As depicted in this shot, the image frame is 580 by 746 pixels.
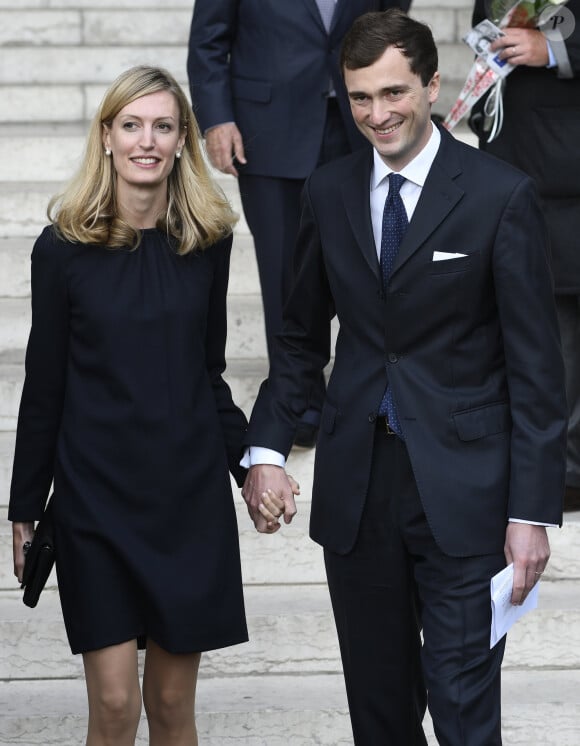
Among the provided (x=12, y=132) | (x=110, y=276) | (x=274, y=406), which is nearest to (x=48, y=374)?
(x=110, y=276)

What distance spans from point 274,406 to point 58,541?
A: 54cm

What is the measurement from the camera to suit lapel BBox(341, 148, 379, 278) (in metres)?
3.05

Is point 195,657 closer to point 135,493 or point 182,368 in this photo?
point 135,493

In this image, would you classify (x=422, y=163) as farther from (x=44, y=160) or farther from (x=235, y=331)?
(x=44, y=160)

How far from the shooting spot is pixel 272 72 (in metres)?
4.57

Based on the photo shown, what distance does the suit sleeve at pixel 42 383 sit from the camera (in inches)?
126

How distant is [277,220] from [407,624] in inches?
→ 71.0

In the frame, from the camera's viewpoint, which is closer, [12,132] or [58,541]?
[58,541]

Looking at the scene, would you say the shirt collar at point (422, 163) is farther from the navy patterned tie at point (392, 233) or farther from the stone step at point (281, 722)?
the stone step at point (281, 722)

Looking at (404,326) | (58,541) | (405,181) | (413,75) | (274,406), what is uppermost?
(413,75)

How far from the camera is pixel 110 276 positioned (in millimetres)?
3229

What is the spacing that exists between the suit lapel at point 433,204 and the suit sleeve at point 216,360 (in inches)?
20.9

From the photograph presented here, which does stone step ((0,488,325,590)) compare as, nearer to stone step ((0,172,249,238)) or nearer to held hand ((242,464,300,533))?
held hand ((242,464,300,533))

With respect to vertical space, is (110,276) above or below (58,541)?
above
